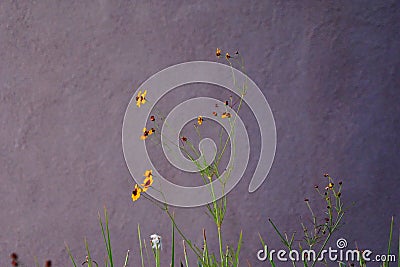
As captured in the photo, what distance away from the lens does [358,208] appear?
9.83 ft

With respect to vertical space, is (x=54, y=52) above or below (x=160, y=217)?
above

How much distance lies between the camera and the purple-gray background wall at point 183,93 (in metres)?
2.99

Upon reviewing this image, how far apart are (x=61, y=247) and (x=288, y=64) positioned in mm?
1585

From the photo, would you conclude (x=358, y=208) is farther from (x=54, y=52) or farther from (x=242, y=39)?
(x=54, y=52)

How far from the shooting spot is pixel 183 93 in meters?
3.11

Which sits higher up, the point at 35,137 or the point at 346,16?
the point at 346,16

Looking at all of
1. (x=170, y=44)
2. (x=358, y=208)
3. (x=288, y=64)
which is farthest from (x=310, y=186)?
(x=170, y=44)

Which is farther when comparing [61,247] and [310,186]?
[61,247]

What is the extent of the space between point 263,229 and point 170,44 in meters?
1.09

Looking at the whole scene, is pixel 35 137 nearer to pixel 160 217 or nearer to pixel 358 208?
pixel 160 217

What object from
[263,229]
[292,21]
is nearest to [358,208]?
[263,229]

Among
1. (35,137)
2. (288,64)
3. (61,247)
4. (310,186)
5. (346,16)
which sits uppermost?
(346,16)

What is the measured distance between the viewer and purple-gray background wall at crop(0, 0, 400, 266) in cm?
299

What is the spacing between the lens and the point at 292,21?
300cm
